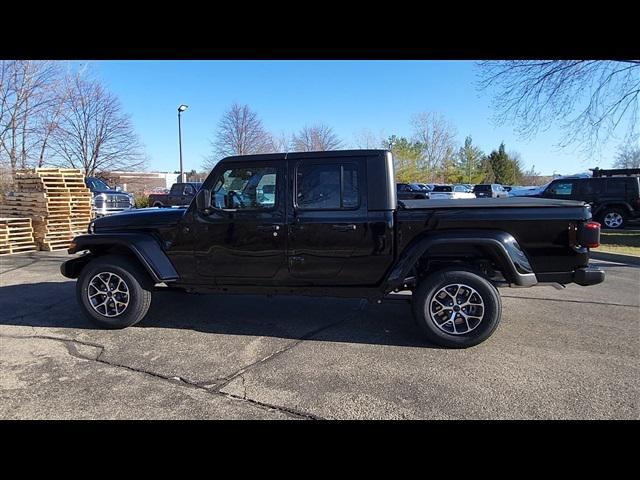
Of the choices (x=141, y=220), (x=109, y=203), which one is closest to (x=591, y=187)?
(x=141, y=220)

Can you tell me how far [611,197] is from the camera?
1365 centimetres

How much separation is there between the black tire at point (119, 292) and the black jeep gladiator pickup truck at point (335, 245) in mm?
13

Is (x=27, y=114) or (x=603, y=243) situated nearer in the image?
(x=603, y=243)

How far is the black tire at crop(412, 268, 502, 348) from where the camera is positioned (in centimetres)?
380

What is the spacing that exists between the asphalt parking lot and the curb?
3561 mm

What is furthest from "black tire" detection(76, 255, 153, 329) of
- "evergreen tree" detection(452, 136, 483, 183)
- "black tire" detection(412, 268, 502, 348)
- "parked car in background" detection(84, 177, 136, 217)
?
"evergreen tree" detection(452, 136, 483, 183)

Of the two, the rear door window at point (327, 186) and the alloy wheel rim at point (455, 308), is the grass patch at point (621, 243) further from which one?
the rear door window at point (327, 186)

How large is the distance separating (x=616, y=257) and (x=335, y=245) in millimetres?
7992

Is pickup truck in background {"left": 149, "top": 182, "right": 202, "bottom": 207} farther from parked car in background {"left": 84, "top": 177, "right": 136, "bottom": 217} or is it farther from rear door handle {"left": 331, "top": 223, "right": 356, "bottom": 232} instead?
rear door handle {"left": 331, "top": 223, "right": 356, "bottom": 232}

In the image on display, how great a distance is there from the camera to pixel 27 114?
16453mm

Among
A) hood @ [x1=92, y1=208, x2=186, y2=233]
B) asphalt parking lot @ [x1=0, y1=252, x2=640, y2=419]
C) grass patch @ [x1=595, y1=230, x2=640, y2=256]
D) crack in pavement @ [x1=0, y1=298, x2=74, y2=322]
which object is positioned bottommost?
asphalt parking lot @ [x1=0, y1=252, x2=640, y2=419]
